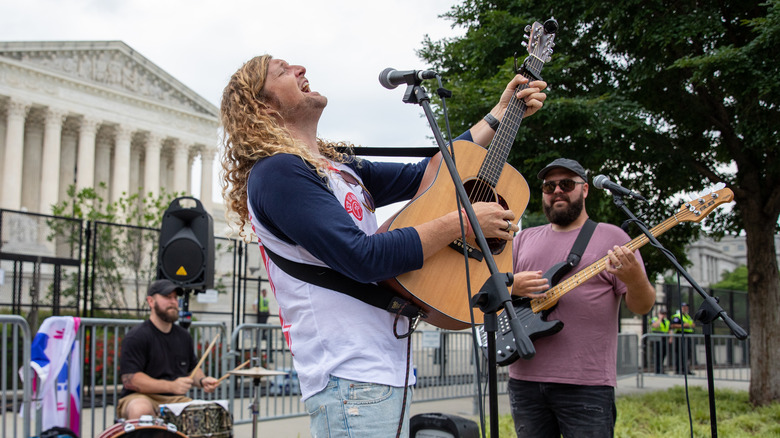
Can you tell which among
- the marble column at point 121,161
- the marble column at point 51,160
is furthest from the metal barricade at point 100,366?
the marble column at point 121,161

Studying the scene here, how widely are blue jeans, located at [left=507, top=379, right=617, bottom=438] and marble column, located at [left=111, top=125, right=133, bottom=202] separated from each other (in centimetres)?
5056

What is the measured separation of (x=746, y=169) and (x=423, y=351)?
20.5 ft

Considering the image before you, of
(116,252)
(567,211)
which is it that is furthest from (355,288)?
(116,252)

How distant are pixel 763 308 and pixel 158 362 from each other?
29.6ft

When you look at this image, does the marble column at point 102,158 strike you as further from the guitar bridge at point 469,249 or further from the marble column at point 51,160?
the guitar bridge at point 469,249

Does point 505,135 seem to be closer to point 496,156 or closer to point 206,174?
point 496,156

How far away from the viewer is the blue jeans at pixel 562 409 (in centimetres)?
331

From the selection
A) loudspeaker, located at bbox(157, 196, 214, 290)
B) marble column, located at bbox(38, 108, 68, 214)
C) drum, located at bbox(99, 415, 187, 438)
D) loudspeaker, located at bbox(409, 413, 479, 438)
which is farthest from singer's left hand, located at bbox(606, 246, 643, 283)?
marble column, located at bbox(38, 108, 68, 214)

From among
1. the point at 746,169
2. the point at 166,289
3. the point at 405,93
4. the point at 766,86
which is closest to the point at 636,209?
the point at 746,169

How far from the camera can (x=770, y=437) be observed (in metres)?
6.59

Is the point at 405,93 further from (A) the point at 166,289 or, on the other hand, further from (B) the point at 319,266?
(A) the point at 166,289

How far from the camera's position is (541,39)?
2.80 metres

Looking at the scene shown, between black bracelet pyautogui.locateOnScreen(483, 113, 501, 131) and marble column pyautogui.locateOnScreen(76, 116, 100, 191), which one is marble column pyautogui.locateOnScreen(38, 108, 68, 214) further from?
black bracelet pyautogui.locateOnScreen(483, 113, 501, 131)

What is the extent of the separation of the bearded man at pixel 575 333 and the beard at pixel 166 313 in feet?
14.0
